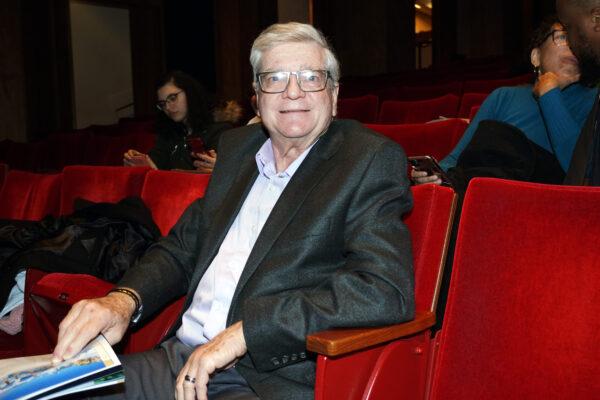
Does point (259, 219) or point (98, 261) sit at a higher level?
point (259, 219)

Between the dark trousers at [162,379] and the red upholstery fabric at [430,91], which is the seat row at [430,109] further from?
the dark trousers at [162,379]

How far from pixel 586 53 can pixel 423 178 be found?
0.52 m

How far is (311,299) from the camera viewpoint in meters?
1.24

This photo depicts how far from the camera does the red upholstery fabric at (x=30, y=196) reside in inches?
116

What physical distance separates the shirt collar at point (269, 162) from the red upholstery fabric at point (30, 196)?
1.60 metres

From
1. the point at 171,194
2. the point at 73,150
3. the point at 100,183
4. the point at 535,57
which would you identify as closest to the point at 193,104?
the point at 100,183

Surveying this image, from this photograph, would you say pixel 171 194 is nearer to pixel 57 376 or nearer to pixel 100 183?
pixel 100 183

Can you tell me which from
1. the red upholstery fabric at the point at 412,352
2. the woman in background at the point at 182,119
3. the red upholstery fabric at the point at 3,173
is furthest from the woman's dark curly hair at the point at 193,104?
the red upholstery fabric at the point at 412,352

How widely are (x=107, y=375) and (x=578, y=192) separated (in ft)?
2.90

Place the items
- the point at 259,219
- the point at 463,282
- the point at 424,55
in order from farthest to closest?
the point at 424,55, the point at 259,219, the point at 463,282

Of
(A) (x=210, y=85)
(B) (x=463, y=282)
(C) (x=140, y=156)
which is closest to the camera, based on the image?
(B) (x=463, y=282)

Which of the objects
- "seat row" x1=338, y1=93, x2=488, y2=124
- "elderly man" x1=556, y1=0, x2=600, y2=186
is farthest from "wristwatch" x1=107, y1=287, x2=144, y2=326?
"seat row" x1=338, y1=93, x2=488, y2=124

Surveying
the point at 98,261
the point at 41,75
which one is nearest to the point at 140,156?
the point at 98,261

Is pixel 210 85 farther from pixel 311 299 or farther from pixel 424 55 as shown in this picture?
pixel 311 299
